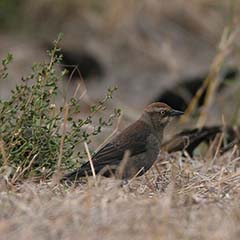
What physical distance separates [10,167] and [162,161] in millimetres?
2209

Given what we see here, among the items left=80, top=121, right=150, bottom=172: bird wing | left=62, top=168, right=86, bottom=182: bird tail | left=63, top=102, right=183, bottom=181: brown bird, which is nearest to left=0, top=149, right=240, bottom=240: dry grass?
left=62, top=168, right=86, bottom=182: bird tail

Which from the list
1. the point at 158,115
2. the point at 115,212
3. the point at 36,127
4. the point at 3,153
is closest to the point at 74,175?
the point at 36,127

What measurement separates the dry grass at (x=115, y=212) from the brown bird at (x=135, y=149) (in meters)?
0.39

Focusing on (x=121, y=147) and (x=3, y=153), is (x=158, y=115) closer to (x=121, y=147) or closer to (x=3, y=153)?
(x=121, y=147)

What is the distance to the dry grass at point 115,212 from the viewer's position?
5711 mm

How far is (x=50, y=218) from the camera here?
19.5 ft

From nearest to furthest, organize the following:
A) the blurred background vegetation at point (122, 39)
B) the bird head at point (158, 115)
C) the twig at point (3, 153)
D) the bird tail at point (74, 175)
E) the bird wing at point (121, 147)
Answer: the twig at point (3, 153) → the bird tail at point (74, 175) → the bird wing at point (121, 147) → the bird head at point (158, 115) → the blurred background vegetation at point (122, 39)

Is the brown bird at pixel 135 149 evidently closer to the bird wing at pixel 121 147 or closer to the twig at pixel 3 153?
the bird wing at pixel 121 147

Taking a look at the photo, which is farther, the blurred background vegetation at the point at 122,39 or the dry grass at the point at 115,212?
the blurred background vegetation at the point at 122,39

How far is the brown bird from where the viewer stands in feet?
25.1

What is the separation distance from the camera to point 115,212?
235 inches

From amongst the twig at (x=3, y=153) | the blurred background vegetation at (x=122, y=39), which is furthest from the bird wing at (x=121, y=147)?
the blurred background vegetation at (x=122, y=39)

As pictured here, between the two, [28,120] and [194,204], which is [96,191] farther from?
[28,120]

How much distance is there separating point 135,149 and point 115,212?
2092 mm
